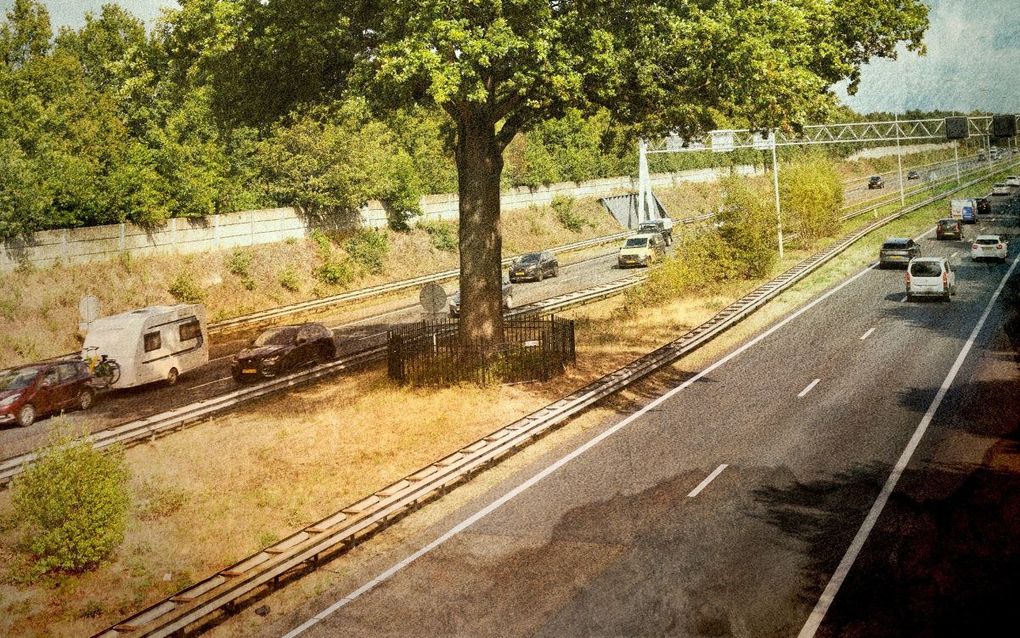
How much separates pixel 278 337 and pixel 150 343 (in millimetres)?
4108

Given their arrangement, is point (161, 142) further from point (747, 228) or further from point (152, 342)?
point (747, 228)

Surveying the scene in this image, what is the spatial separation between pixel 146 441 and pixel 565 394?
36.6ft

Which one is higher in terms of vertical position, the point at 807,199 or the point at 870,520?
the point at 807,199

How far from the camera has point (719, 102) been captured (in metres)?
23.0

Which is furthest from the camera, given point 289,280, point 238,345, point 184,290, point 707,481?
point 289,280

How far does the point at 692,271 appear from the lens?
41.7 metres

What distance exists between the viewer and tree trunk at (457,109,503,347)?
25422 mm

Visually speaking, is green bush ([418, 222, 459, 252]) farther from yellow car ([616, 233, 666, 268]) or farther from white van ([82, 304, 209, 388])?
white van ([82, 304, 209, 388])

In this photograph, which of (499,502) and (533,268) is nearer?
(499,502)

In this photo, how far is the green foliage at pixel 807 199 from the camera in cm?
5488

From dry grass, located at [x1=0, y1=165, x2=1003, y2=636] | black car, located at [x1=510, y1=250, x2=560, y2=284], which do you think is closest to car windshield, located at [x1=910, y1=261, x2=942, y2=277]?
dry grass, located at [x1=0, y1=165, x2=1003, y2=636]

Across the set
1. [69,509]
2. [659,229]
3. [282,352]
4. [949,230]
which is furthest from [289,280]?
[949,230]

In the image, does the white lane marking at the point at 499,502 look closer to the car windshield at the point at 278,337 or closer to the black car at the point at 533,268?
the car windshield at the point at 278,337

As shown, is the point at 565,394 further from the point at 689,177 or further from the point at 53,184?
the point at 689,177
